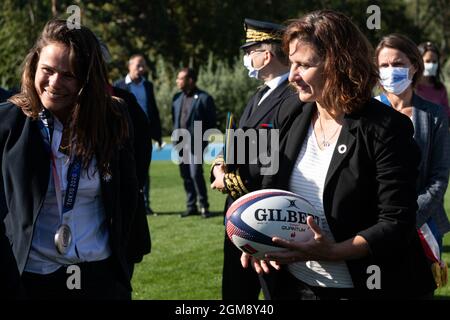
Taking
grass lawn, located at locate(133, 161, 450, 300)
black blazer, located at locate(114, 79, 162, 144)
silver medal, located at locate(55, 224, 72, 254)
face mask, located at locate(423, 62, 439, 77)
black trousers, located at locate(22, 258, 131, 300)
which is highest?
face mask, located at locate(423, 62, 439, 77)

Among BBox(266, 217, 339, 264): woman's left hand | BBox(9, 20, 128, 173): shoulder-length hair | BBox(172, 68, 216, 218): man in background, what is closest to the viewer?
BBox(266, 217, 339, 264): woman's left hand

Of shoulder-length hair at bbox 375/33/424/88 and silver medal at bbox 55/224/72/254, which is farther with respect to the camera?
shoulder-length hair at bbox 375/33/424/88

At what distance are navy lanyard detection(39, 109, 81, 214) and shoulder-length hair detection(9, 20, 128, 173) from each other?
0.13ft

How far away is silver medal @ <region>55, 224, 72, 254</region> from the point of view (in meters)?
4.13

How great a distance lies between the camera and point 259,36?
7.04m

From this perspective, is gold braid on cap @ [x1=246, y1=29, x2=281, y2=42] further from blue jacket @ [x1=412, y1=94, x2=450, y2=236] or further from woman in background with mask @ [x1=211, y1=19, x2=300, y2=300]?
blue jacket @ [x1=412, y1=94, x2=450, y2=236]

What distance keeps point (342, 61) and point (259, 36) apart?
→ 3081 mm

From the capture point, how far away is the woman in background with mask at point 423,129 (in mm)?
5387

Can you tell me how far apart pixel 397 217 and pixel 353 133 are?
1.40ft

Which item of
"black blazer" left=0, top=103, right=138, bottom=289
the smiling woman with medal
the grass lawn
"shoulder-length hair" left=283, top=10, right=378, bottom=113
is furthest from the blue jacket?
the grass lawn

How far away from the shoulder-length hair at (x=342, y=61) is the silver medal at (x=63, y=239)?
1.35 m

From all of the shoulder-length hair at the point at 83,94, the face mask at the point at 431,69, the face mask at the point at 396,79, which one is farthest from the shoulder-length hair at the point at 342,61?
the face mask at the point at 431,69

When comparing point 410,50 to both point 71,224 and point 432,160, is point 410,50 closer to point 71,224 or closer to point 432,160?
point 432,160
